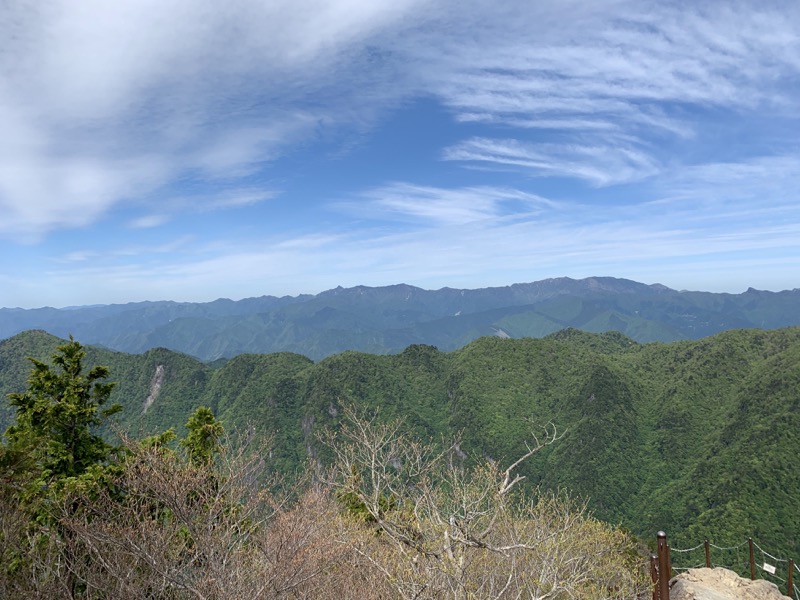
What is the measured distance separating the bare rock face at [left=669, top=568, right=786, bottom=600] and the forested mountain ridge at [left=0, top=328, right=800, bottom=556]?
4694 centimetres

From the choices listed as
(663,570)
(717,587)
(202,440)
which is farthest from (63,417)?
(717,587)

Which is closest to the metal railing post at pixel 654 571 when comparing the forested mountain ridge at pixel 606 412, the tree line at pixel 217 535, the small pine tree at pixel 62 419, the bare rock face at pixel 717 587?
the tree line at pixel 217 535

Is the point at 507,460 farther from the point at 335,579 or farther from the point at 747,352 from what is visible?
the point at 335,579

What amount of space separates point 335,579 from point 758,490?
330 ft

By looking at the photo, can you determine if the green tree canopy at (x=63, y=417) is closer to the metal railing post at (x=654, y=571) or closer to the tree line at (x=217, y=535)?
the tree line at (x=217, y=535)

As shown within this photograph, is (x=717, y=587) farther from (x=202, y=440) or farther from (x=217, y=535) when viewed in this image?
(x=202, y=440)

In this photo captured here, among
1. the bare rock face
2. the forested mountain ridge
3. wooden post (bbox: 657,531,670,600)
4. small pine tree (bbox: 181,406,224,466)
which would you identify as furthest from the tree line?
the forested mountain ridge

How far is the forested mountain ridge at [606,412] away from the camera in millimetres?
91062

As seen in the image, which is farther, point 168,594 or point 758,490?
point 758,490

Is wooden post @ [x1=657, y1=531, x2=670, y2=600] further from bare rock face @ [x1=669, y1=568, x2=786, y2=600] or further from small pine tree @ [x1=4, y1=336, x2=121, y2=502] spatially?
small pine tree @ [x1=4, y1=336, x2=121, y2=502]

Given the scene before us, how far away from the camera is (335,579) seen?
60.6 ft

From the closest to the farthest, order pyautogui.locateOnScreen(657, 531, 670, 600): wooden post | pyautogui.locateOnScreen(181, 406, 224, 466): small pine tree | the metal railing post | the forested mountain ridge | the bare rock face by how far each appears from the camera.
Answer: pyautogui.locateOnScreen(657, 531, 670, 600): wooden post → the metal railing post → the bare rock face → pyautogui.locateOnScreen(181, 406, 224, 466): small pine tree → the forested mountain ridge

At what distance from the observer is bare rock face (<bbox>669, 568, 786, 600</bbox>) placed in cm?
1847

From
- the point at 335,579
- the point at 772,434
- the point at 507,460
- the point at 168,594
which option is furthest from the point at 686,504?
the point at 168,594
